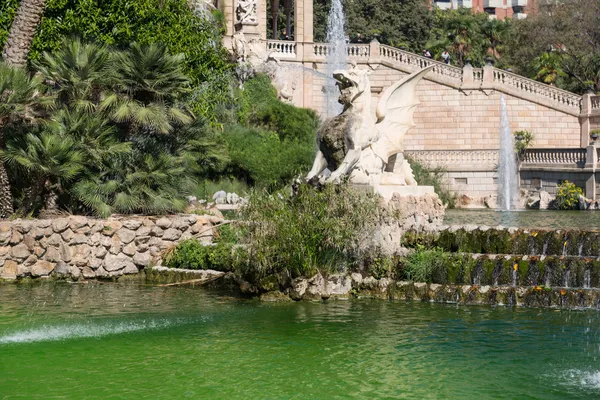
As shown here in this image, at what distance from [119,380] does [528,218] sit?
735 inches

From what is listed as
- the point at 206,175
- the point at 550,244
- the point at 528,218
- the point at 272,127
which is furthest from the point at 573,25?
the point at 550,244

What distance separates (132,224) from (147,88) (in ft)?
8.49

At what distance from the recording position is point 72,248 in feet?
53.1

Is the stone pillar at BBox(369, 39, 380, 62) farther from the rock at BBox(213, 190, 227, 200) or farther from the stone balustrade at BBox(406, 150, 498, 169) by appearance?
the rock at BBox(213, 190, 227, 200)

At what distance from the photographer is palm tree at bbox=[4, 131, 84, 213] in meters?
16.0

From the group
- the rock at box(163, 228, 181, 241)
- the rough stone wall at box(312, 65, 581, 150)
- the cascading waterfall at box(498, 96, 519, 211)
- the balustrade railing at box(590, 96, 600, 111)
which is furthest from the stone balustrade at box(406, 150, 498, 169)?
the rock at box(163, 228, 181, 241)

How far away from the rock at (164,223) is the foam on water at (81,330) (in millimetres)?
4862

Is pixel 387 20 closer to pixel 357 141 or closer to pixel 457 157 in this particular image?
pixel 457 157

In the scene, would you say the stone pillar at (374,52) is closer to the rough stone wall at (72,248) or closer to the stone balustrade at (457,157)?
the stone balustrade at (457,157)

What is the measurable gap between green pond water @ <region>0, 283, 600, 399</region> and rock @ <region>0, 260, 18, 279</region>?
8.03 feet

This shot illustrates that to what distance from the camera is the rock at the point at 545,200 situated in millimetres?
31812

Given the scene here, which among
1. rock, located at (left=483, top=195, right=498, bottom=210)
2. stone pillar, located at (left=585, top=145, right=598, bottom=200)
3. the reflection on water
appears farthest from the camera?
rock, located at (left=483, top=195, right=498, bottom=210)

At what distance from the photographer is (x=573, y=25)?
46.3 m

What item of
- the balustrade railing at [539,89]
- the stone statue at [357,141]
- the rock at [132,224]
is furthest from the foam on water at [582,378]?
the balustrade railing at [539,89]
